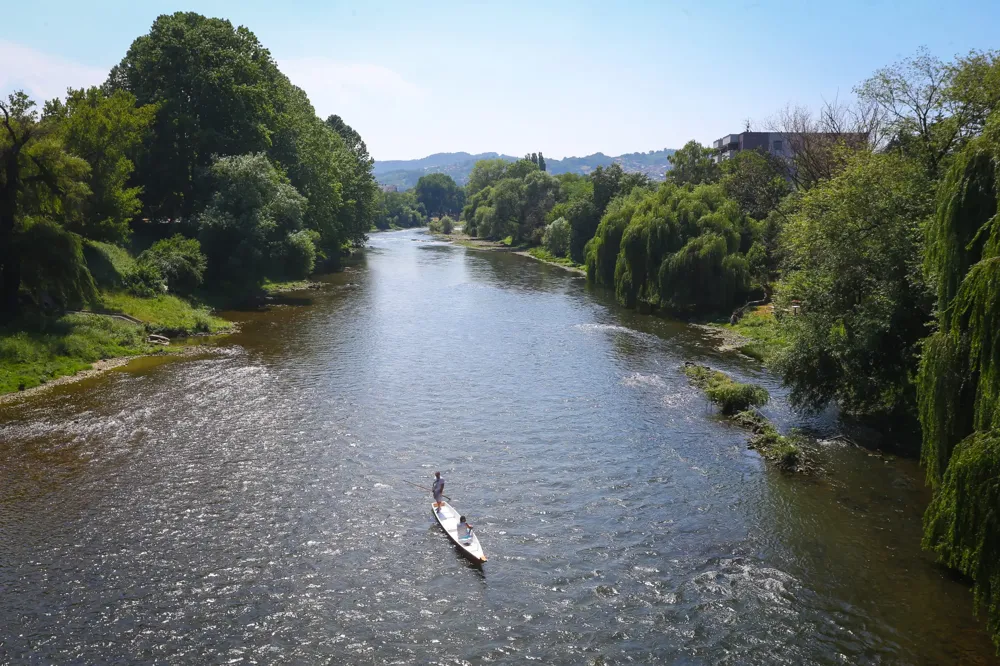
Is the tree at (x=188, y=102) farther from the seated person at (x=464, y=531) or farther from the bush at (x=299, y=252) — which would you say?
the seated person at (x=464, y=531)

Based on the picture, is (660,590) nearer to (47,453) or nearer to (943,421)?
(943,421)

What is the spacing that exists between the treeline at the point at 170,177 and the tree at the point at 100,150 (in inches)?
3.5

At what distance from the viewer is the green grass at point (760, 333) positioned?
1645 inches

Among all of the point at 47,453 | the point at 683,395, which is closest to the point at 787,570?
the point at 683,395

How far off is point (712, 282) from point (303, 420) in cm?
3453

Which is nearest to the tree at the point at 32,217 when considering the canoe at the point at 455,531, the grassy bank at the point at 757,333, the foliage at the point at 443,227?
the canoe at the point at 455,531

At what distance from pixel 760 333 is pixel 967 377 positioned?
95.1 feet

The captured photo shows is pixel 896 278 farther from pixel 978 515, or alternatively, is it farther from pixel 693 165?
pixel 693 165

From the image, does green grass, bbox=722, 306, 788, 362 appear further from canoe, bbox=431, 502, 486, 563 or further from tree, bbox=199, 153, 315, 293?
tree, bbox=199, 153, 315, 293

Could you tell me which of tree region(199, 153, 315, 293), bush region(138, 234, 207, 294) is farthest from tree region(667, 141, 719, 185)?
bush region(138, 234, 207, 294)

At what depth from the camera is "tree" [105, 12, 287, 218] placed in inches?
2416

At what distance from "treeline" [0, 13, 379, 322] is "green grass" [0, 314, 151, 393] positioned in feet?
5.34

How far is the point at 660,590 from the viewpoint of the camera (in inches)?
741

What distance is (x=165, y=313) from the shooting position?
47.3 metres
